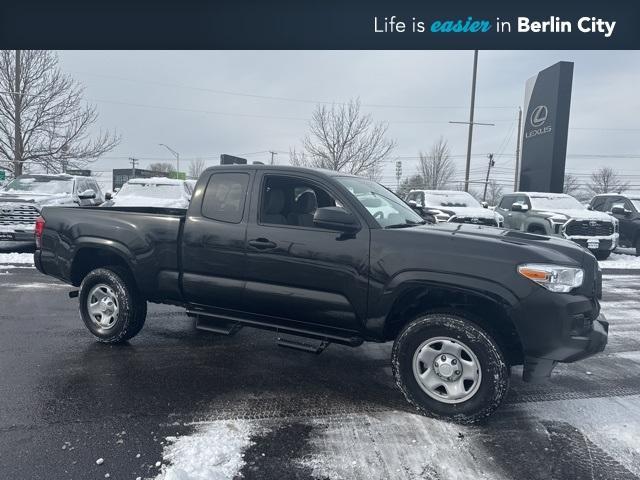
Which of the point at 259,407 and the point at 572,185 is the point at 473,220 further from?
the point at 572,185

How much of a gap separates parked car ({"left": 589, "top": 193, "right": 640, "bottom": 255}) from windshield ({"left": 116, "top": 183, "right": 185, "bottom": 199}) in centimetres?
1274

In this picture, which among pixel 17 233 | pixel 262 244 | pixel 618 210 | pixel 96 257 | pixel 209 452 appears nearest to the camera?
pixel 209 452

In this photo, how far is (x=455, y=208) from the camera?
43.6 feet

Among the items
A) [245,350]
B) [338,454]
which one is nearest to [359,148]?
[245,350]

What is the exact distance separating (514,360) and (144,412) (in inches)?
116

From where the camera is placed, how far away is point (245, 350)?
5.23 metres

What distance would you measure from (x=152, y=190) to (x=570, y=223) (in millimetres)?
11668

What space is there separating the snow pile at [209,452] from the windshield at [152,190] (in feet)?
35.2

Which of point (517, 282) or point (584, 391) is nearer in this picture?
point (517, 282)

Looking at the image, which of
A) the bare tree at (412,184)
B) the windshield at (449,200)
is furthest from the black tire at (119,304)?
the bare tree at (412,184)

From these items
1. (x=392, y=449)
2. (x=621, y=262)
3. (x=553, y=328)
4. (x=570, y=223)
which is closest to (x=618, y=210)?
(x=621, y=262)

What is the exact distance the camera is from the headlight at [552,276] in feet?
11.2
